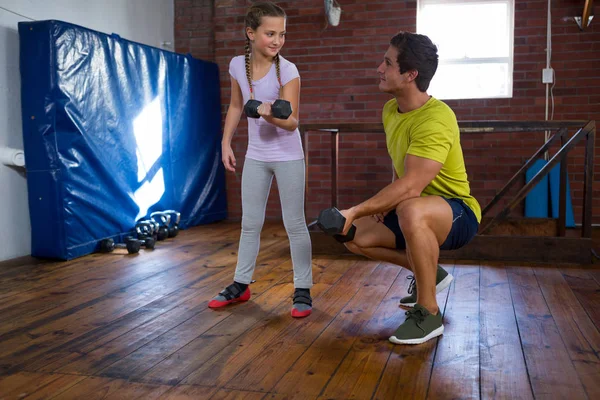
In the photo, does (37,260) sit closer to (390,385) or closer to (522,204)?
(390,385)

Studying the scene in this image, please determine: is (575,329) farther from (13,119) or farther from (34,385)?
(13,119)

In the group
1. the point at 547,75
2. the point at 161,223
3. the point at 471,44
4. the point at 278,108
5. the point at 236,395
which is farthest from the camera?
the point at 471,44

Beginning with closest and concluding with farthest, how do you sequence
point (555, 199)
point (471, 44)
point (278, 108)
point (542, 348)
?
point (542, 348), point (278, 108), point (555, 199), point (471, 44)

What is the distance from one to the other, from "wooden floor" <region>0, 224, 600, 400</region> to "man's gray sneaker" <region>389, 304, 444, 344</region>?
0.05 metres

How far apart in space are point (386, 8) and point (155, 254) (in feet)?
10.4

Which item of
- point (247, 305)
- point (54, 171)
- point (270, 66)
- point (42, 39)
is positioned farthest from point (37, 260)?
point (270, 66)

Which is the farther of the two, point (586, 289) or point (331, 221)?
point (586, 289)

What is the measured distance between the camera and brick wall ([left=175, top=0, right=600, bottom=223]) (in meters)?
5.33

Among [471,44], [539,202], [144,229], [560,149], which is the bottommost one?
[144,229]

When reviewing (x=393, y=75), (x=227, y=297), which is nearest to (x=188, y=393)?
(x=227, y=297)

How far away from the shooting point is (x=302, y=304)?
2.58 metres

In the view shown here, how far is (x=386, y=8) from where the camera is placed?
5.61m

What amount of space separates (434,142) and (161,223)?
3.10m

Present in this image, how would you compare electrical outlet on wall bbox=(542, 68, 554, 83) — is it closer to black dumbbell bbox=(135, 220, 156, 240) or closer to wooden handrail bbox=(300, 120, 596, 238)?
wooden handrail bbox=(300, 120, 596, 238)
